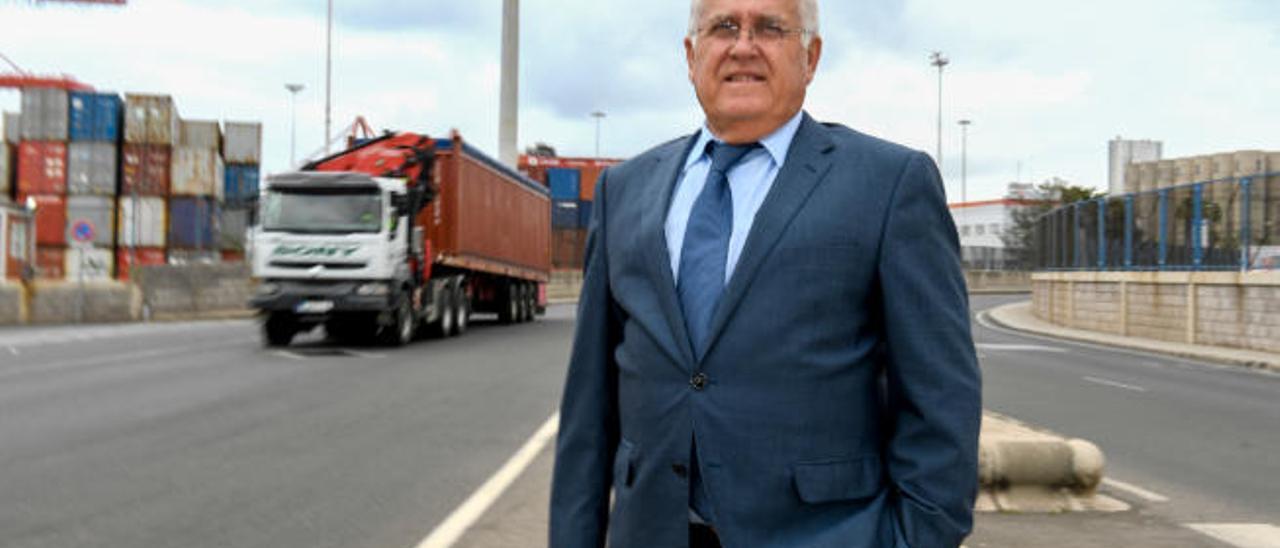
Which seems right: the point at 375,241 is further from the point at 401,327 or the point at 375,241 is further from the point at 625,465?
the point at 625,465

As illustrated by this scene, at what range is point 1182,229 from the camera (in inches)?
1002

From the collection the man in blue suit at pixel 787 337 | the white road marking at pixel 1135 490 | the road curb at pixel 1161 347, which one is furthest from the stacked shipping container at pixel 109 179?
the man in blue suit at pixel 787 337

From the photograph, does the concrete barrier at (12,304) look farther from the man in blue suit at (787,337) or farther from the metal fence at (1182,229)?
the man in blue suit at (787,337)

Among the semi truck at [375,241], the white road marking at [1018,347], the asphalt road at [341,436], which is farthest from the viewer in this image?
the white road marking at [1018,347]

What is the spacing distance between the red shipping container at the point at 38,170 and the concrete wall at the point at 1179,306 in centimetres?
3665

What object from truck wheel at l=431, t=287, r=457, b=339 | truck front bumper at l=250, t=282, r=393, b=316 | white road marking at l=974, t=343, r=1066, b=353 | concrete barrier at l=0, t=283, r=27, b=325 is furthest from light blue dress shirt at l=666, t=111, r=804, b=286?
concrete barrier at l=0, t=283, r=27, b=325

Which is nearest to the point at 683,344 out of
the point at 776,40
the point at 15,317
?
the point at 776,40

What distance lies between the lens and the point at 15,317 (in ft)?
91.1

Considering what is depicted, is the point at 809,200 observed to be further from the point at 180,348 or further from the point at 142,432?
the point at 180,348

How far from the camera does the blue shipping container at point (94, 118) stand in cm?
4519

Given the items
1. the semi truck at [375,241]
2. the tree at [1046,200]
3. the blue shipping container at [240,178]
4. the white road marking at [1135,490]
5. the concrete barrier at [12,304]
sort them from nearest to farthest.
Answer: the white road marking at [1135,490]
the semi truck at [375,241]
the concrete barrier at [12,304]
the blue shipping container at [240,178]
the tree at [1046,200]

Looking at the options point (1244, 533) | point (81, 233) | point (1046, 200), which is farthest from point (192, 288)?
point (1046, 200)

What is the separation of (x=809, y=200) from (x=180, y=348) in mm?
18298

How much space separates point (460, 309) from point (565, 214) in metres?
37.9
